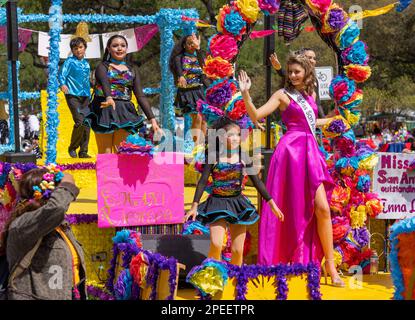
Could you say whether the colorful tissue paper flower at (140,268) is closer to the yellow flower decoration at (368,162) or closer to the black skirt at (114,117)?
A: the yellow flower decoration at (368,162)

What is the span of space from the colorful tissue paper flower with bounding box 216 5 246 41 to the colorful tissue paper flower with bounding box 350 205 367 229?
1.83 meters

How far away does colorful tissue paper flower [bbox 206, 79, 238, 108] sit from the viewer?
5.81m

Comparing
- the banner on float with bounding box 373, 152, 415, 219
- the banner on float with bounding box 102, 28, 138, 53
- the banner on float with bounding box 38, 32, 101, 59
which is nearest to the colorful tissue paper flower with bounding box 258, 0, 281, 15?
the banner on float with bounding box 373, 152, 415, 219

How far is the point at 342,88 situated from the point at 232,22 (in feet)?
3.75

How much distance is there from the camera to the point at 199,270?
437 centimetres

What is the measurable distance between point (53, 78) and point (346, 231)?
20.1ft

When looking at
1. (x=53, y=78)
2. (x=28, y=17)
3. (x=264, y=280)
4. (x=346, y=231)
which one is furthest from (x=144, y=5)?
(x=264, y=280)

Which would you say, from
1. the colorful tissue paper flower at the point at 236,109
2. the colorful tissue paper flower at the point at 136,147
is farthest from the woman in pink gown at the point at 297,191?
the colorful tissue paper flower at the point at 136,147

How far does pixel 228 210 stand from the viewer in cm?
552

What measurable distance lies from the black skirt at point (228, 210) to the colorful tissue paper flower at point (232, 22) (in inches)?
55.3

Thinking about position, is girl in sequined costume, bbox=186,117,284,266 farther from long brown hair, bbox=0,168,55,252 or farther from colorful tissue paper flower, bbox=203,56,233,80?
long brown hair, bbox=0,168,55,252

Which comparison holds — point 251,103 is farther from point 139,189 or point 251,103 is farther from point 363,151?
point 363,151

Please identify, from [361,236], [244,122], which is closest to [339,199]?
[361,236]
